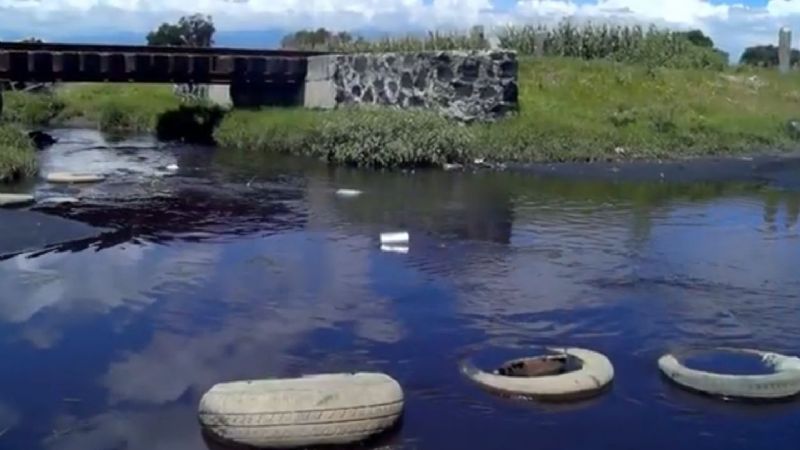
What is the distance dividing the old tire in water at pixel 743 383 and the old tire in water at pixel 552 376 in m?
0.67

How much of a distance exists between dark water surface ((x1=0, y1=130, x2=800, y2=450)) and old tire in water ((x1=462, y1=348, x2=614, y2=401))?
16 centimetres

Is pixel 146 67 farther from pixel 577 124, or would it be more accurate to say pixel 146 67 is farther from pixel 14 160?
pixel 577 124

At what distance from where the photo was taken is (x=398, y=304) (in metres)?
12.8

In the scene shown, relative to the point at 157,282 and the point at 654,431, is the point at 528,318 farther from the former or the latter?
the point at 157,282

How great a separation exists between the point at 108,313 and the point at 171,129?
29.9m

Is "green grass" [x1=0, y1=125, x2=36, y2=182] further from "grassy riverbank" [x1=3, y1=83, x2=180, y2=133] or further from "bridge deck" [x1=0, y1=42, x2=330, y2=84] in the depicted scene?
"grassy riverbank" [x1=3, y1=83, x2=180, y2=133]

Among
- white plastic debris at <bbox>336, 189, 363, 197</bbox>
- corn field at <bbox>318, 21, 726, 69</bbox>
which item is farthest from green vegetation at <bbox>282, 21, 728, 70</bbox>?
white plastic debris at <bbox>336, 189, 363, 197</bbox>

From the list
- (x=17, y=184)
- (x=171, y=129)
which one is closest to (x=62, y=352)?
(x=17, y=184)

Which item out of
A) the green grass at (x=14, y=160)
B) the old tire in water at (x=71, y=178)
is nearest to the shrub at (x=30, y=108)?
the green grass at (x=14, y=160)

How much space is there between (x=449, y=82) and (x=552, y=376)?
22.6 m

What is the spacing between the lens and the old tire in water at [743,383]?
31.1ft

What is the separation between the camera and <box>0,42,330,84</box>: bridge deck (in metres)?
35.1

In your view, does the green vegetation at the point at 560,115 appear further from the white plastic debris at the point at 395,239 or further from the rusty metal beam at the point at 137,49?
the white plastic debris at the point at 395,239

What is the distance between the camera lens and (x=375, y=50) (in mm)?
37219
